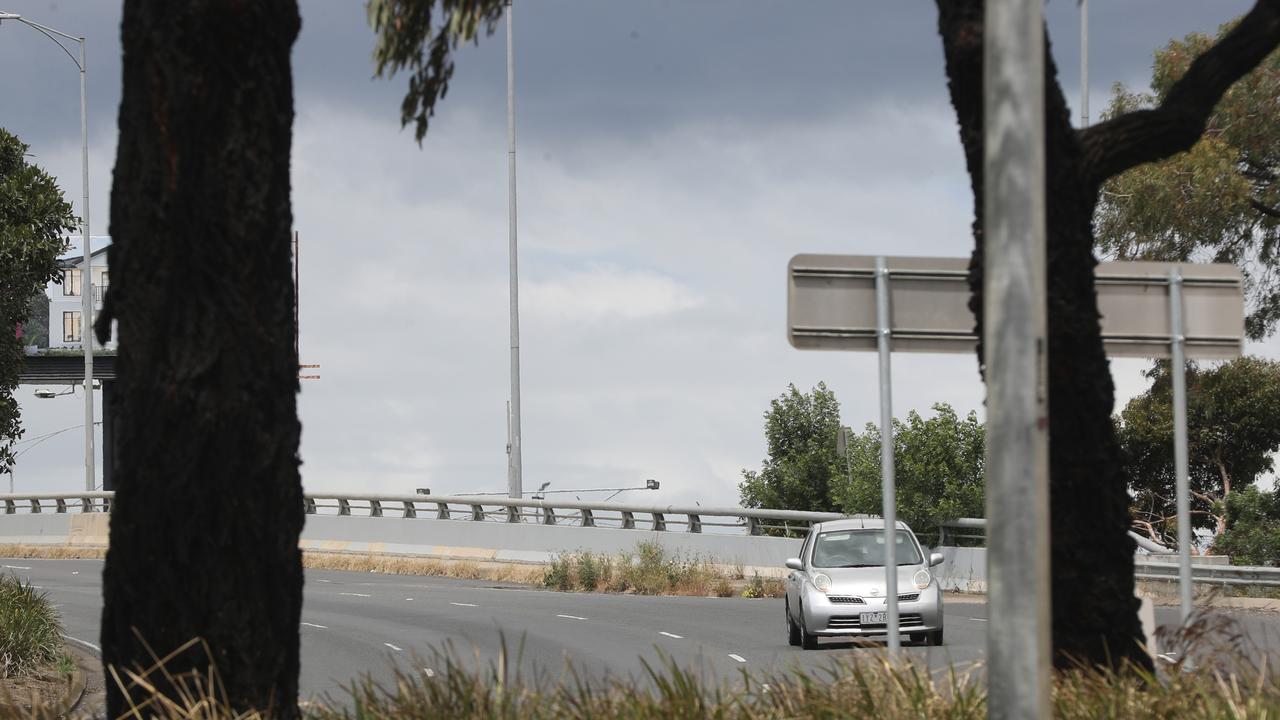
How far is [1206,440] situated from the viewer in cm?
4056

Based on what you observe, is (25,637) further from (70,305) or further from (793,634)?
(70,305)

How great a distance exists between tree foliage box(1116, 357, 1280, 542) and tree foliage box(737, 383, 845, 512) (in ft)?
83.1

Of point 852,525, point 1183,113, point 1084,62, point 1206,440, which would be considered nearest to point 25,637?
point 852,525

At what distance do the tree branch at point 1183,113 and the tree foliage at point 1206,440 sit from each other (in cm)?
2758

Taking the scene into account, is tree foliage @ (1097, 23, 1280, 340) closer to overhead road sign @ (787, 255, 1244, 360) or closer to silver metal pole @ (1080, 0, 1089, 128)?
silver metal pole @ (1080, 0, 1089, 128)

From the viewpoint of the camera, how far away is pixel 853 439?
59188mm

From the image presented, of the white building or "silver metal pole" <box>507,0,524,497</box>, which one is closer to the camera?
"silver metal pole" <box>507,0,524,497</box>

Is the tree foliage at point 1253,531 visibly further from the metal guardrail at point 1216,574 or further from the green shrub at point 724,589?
the green shrub at point 724,589

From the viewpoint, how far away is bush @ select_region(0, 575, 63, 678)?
622 inches

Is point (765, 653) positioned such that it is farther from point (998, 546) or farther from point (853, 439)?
point (853, 439)

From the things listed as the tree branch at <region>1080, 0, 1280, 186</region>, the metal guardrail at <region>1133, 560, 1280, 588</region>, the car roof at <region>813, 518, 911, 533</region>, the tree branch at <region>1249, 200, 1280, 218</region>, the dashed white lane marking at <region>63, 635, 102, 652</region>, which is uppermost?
the tree branch at <region>1249, 200, 1280, 218</region>

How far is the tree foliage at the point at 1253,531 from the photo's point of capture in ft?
99.8

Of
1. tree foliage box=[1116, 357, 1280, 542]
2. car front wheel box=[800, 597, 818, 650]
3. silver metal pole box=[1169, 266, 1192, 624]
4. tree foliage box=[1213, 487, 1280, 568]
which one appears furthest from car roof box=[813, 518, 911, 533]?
tree foliage box=[1116, 357, 1280, 542]

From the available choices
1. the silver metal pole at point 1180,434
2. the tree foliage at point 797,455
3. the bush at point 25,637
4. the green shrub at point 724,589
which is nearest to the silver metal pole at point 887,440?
the silver metal pole at point 1180,434
